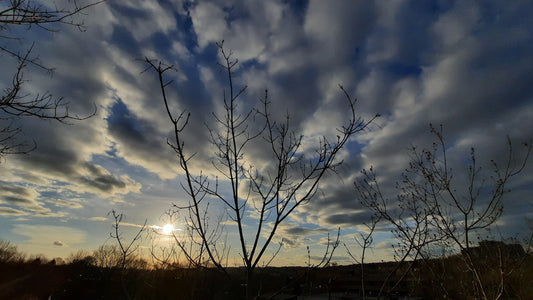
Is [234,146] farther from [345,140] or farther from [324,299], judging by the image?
[324,299]

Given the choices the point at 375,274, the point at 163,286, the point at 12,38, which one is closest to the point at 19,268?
the point at 163,286

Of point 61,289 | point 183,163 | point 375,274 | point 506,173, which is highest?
point 506,173

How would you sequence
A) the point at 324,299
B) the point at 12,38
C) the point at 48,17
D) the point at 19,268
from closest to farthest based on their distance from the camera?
the point at 48,17 < the point at 12,38 < the point at 324,299 < the point at 19,268

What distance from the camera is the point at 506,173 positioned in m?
3.47

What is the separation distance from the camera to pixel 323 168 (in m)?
1.57

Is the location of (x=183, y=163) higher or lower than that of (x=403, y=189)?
lower

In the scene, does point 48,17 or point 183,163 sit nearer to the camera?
point 183,163

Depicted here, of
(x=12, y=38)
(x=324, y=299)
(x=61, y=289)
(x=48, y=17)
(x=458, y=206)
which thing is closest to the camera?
(x=48, y=17)

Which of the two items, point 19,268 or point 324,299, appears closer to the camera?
point 324,299

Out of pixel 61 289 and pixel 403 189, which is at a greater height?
pixel 403 189

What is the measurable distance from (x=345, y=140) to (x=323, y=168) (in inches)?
8.5

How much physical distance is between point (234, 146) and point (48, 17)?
3.07m

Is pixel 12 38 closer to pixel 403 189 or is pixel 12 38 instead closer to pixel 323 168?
pixel 323 168

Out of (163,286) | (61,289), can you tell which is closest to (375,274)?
(163,286)
